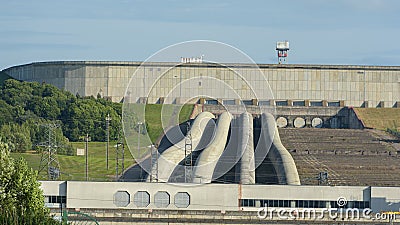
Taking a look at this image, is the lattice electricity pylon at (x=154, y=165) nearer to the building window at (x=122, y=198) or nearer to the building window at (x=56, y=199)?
the building window at (x=122, y=198)

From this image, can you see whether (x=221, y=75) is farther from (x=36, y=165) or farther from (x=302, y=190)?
(x=302, y=190)

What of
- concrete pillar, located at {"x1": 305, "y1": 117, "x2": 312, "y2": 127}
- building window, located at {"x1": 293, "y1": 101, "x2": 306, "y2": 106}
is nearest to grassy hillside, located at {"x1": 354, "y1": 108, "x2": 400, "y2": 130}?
concrete pillar, located at {"x1": 305, "y1": 117, "x2": 312, "y2": 127}

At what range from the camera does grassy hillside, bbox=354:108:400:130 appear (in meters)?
120

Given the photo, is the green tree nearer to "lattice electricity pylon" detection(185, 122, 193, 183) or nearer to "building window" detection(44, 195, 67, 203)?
"building window" detection(44, 195, 67, 203)

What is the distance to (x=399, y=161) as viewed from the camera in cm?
8981

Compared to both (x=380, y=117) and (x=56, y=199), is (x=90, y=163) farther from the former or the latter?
(x=380, y=117)

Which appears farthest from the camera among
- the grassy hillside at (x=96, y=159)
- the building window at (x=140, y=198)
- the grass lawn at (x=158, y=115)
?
the grass lawn at (x=158, y=115)

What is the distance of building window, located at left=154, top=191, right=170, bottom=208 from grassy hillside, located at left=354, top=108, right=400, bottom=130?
169ft

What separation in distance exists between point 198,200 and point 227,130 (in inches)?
1083

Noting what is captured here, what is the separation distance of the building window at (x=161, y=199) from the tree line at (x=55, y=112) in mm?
35792

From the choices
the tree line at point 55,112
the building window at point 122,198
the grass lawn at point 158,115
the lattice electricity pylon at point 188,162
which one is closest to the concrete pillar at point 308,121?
the grass lawn at point 158,115

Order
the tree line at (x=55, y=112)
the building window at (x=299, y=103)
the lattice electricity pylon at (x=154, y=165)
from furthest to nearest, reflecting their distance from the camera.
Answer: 1. the building window at (x=299, y=103)
2. the tree line at (x=55, y=112)
3. the lattice electricity pylon at (x=154, y=165)

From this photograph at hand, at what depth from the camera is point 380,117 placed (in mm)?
123438

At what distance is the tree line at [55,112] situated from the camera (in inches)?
4427
